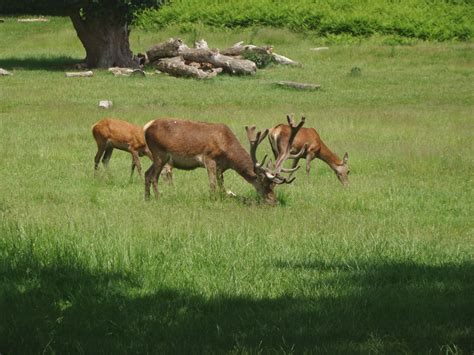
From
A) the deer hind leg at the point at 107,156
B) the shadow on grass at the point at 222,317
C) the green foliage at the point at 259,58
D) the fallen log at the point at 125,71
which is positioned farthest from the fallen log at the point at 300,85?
the shadow on grass at the point at 222,317

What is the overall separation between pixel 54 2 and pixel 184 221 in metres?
26.6

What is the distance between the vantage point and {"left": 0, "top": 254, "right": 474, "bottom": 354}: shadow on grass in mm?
5746

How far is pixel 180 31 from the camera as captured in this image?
153 ft

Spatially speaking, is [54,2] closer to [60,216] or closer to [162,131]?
[162,131]

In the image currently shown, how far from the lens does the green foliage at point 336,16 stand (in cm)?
4472

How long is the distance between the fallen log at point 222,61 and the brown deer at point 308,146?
55.4 ft

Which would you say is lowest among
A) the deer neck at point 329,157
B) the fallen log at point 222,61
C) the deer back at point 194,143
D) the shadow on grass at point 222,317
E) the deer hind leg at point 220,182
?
the fallen log at point 222,61

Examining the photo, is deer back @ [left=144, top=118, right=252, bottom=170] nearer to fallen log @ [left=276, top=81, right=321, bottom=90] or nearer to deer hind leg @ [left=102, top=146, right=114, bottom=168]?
deer hind leg @ [left=102, top=146, right=114, bottom=168]

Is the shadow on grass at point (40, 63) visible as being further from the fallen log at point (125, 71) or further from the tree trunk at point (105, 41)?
the fallen log at point (125, 71)

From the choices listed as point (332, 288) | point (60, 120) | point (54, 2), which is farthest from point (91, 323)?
point (54, 2)

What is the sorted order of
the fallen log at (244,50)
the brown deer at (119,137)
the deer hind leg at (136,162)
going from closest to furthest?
1. the deer hind leg at (136,162)
2. the brown deer at (119,137)
3. the fallen log at (244,50)

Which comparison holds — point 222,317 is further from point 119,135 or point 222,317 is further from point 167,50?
point 167,50

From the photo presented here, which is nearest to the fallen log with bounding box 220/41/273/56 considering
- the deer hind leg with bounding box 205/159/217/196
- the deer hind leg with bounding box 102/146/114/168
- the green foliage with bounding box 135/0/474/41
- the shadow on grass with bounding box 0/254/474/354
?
the green foliage with bounding box 135/0/474/41

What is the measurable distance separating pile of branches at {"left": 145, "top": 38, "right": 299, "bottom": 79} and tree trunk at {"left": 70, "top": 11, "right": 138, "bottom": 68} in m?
1.38
